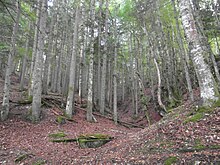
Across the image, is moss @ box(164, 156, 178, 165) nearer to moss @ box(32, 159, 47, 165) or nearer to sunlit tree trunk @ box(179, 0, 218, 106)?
sunlit tree trunk @ box(179, 0, 218, 106)

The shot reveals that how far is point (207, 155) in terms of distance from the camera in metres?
3.72

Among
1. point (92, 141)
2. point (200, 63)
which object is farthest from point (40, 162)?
point (200, 63)

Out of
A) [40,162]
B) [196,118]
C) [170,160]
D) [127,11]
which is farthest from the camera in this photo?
[127,11]

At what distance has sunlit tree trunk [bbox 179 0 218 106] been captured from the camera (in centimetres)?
549

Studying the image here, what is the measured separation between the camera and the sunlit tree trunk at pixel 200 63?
18.0 feet

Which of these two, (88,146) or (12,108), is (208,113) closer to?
(88,146)

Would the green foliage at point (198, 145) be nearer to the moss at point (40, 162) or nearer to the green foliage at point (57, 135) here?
the moss at point (40, 162)

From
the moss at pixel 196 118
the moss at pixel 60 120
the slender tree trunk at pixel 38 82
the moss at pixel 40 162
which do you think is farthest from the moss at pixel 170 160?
the slender tree trunk at pixel 38 82

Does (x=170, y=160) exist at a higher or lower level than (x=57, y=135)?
higher

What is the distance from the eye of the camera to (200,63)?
5.65 metres

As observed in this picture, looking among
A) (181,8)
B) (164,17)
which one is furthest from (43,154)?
(164,17)

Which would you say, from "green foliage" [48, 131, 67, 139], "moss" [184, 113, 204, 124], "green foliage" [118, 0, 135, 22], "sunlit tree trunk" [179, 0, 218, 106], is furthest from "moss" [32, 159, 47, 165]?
"green foliage" [118, 0, 135, 22]

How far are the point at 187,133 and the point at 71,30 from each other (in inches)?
708

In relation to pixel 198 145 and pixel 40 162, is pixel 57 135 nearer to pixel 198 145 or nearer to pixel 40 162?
pixel 40 162
